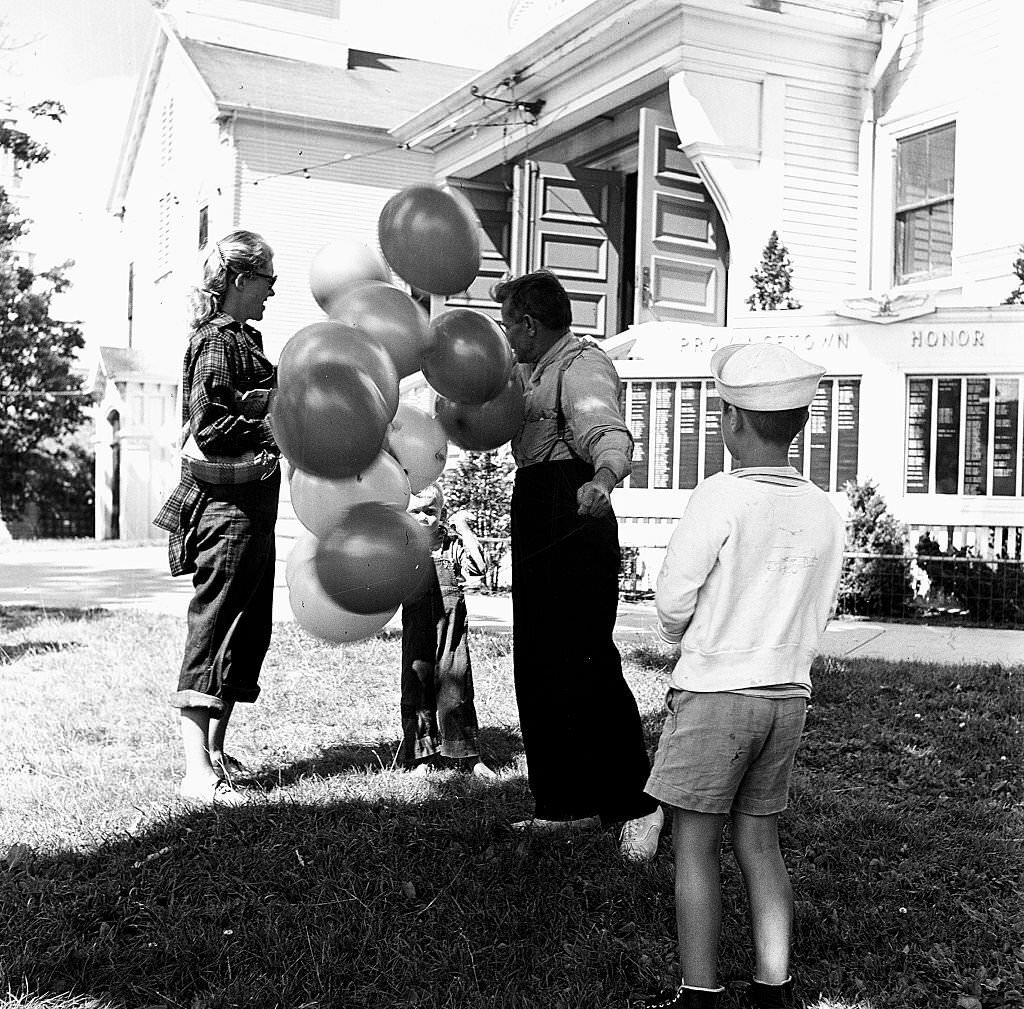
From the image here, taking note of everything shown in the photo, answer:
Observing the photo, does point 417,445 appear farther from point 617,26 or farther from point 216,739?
point 617,26

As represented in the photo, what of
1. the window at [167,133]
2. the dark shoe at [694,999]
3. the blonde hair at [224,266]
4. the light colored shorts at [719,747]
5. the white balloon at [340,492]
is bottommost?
the dark shoe at [694,999]

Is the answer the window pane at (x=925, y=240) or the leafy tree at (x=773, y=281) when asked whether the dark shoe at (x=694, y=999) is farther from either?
the window pane at (x=925, y=240)

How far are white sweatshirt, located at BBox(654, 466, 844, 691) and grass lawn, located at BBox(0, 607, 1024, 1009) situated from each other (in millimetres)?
871

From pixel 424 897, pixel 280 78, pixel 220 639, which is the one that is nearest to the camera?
pixel 424 897

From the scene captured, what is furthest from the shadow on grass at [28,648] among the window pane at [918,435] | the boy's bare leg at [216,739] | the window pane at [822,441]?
the window pane at [918,435]

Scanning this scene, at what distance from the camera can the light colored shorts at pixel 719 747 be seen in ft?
8.84

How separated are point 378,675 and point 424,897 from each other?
317cm

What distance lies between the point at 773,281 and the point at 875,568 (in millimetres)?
3409

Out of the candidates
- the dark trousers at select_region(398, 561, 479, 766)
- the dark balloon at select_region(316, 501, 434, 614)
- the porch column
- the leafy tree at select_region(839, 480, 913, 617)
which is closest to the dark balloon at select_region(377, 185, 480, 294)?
the dark balloon at select_region(316, 501, 434, 614)

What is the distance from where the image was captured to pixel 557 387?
12.5 ft

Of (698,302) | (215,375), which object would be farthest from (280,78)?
(215,375)

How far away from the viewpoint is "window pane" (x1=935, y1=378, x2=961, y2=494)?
10.1 m

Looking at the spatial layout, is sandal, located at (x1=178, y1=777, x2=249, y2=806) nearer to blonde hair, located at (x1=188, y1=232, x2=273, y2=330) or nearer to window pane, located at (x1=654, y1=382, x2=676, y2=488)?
blonde hair, located at (x1=188, y1=232, x2=273, y2=330)

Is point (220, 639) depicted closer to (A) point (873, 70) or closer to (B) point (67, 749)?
(B) point (67, 749)
